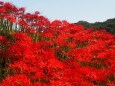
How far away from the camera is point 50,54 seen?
179 ft

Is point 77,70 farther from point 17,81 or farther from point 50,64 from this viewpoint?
point 17,81

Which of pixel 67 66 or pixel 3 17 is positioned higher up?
pixel 3 17

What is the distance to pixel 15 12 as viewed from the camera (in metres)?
76.9

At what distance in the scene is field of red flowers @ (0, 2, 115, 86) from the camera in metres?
44.1

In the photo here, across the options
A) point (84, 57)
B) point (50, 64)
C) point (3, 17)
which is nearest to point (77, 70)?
point (50, 64)

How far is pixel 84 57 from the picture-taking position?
56594 millimetres

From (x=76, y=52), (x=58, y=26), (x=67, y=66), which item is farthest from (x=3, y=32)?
(x=67, y=66)

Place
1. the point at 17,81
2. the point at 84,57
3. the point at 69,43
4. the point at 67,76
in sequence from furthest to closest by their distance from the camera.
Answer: the point at 69,43 → the point at 84,57 → the point at 67,76 → the point at 17,81

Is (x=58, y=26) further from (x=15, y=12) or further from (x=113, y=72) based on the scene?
(x=113, y=72)

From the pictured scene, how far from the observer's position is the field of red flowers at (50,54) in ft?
145

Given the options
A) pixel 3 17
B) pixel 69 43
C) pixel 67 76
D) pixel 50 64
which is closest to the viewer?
pixel 67 76

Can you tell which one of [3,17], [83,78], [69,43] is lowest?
[83,78]

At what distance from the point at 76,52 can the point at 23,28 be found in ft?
78.8

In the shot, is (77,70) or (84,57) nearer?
(77,70)
